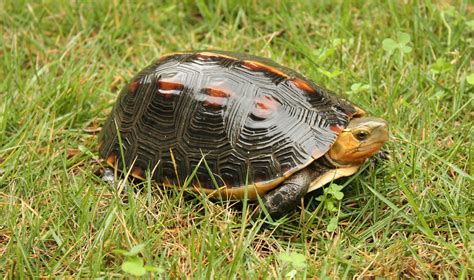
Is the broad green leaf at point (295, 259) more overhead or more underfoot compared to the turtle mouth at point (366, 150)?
more underfoot

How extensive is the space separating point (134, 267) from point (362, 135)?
4.61ft

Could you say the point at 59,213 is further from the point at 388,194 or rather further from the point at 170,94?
the point at 388,194

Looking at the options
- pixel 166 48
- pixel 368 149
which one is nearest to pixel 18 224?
pixel 368 149

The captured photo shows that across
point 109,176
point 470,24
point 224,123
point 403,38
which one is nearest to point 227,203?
point 224,123

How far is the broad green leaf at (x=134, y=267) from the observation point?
3.10 m

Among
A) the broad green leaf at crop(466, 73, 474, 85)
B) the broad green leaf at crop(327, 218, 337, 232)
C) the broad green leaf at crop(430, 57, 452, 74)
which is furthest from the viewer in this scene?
the broad green leaf at crop(430, 57, 452, 74)

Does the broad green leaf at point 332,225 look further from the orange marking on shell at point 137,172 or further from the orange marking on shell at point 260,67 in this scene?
the orange marking on shell at point 137,172

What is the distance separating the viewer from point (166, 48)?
18.0 feet

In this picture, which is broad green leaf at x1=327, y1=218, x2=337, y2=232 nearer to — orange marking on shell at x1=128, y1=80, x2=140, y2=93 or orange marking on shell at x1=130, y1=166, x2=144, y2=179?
orange marking on shell at x1=130, y1=166, x2=144, y2=179

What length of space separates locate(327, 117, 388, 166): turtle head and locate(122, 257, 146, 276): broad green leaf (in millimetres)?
1237

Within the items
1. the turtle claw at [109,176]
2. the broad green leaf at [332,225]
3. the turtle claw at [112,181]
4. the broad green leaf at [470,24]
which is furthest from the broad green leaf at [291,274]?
the broad green leaf at [470,24]

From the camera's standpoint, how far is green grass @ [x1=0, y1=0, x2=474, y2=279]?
134 inches

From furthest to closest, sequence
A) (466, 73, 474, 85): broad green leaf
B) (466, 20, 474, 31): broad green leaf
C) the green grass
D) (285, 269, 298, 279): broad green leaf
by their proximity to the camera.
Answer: (466, 20, 474, 31): broad green leaf, (466, 73, 474, 85): broad green leaf, the green grass, (285, 269, 298, 279): broad green leaf

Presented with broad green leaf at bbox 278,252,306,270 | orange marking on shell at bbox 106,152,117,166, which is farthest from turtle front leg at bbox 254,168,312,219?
orange marking on shell at bbox 106,152,117,166
